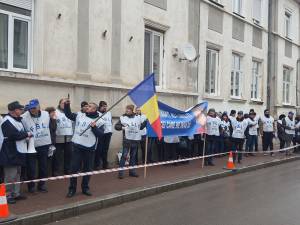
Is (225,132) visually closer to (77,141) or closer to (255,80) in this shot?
(77,141)

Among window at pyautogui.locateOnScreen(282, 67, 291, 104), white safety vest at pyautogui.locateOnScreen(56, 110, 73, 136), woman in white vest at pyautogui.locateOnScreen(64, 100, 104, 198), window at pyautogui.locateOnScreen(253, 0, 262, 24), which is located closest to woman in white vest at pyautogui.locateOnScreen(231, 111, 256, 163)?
white safety vest at pyautogui.locateOnScreen(56, 110, 73, 136)

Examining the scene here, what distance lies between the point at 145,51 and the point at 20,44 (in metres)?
5.11

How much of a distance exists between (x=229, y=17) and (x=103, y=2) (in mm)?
8639

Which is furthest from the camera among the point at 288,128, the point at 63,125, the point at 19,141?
the point at 288,128

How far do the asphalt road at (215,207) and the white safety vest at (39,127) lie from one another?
75.6 inches

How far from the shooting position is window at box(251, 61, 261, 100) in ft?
73.5

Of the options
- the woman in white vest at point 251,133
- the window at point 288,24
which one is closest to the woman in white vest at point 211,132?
the woman in white vest at point 251,133

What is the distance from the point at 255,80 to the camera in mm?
22750

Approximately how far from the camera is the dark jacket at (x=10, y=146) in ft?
25.3

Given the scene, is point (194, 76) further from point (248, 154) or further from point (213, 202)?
point (213, 202)

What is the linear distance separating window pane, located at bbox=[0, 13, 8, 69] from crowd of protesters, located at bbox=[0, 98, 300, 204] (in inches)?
61.0

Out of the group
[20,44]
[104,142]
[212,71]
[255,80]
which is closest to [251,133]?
[212,71]

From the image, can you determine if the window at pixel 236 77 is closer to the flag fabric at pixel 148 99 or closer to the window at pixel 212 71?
the window at pixel 212 71

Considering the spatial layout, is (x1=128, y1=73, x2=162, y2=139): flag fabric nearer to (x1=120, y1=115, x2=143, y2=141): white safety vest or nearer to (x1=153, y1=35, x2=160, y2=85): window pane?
(x1=120, y1=115, x2=143, y2=141): white safety vest
